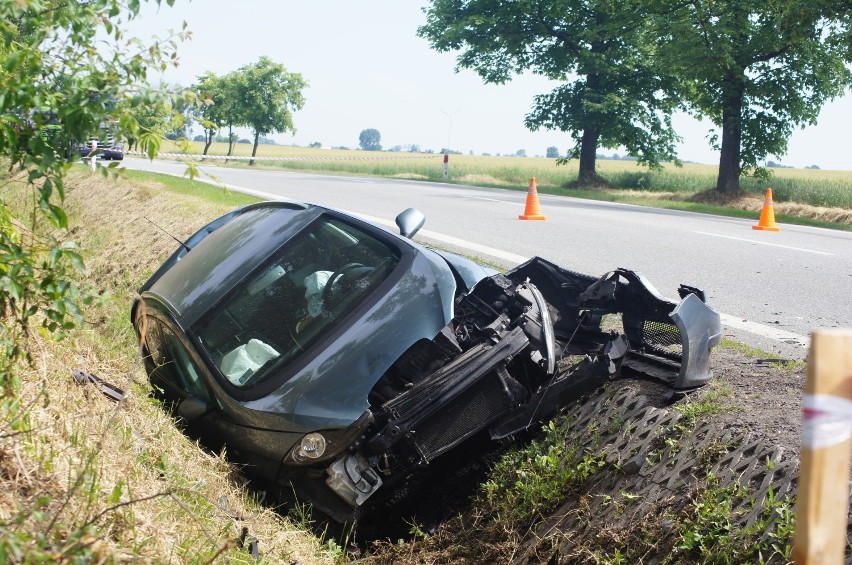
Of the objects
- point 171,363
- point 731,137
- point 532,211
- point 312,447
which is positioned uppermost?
point 731,137

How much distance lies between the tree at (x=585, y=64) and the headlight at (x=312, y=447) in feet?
90.5

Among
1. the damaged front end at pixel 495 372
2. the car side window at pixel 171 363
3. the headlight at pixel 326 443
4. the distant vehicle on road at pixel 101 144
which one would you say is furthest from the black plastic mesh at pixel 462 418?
the distant vehicle on road at pixel 101 144

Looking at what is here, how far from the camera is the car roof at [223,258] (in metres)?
4.78

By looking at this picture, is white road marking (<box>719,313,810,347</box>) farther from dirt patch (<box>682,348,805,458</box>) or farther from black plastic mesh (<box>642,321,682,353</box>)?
black plastic mesh (<box>642,321,682,353</box>)

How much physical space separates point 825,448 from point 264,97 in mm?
67154

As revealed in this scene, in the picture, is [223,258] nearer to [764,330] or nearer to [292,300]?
[292,300]

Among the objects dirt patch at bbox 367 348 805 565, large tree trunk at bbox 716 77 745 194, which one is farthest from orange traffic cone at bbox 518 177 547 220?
large tree trunk at bbox 716 77 745 194

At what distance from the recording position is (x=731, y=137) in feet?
86.3

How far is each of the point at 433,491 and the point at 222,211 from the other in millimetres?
8015

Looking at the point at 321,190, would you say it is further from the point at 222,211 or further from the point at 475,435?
the point at 475,435

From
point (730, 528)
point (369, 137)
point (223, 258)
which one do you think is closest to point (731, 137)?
point (223, 258)

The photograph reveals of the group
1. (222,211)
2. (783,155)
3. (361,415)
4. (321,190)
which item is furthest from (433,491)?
(783,155)

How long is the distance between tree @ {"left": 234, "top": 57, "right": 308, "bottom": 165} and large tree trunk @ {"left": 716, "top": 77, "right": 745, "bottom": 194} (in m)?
44.6

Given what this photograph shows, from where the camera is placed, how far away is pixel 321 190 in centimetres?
2050
